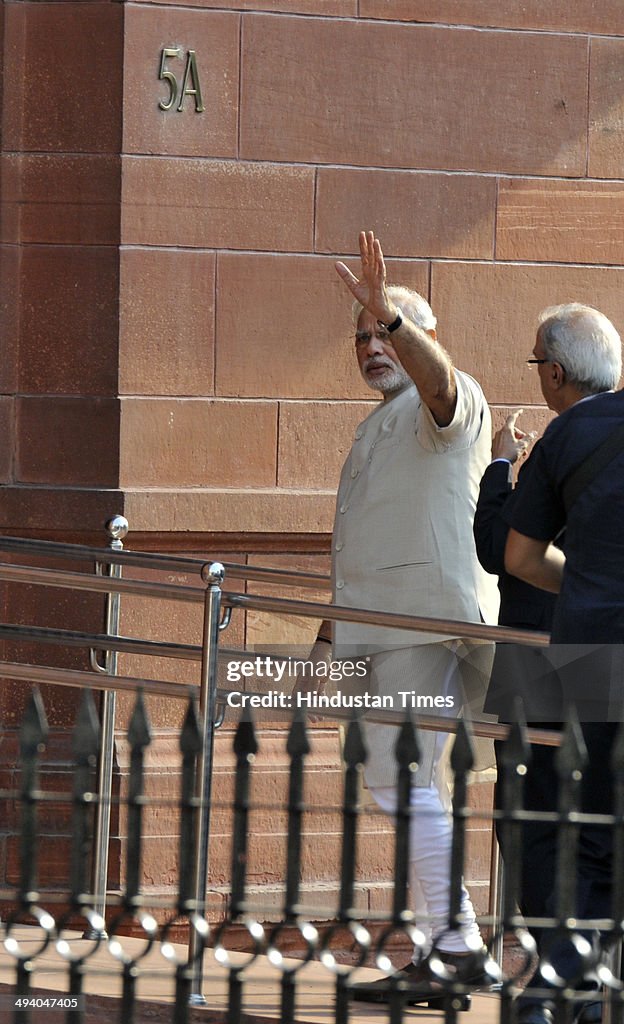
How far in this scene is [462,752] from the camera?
8.52 ft

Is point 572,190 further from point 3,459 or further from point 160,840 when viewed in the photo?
point 160,840

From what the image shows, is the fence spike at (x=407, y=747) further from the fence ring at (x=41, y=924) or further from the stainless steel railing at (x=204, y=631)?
the stainless steel railing at (x=204, y=631)

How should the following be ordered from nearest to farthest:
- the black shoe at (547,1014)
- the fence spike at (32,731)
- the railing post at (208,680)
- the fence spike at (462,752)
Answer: the fence spike at (32,731)
the fence spike at (462,752)
the black shoe at (547,1014)
the railing post at (208,680)

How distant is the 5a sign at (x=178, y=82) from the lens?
6.57 m

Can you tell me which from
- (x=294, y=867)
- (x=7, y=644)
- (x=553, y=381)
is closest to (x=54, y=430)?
(x=7, y=644)

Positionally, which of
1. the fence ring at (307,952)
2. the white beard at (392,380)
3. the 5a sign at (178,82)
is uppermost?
the 5a sign at (178,82)

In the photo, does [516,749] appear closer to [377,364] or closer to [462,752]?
[462,752]

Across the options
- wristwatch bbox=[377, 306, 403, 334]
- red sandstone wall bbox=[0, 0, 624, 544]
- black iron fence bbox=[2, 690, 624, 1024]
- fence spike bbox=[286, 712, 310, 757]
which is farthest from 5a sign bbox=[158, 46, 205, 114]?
fence spike bbox=[286, 712, 310, 757]

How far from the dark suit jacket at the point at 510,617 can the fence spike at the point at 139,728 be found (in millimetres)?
1839

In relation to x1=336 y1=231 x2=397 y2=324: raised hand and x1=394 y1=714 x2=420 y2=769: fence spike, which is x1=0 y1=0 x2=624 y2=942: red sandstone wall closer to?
x1=336 y1=231 x2=397 y2=324: raised hand

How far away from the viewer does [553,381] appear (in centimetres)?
447

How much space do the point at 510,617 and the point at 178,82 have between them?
283 cm

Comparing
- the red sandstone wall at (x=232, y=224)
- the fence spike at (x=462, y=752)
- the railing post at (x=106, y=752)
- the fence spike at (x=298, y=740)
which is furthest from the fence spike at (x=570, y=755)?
the red sandstone wall at (x=232, y=224)

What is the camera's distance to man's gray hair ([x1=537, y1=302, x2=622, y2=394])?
443cm
